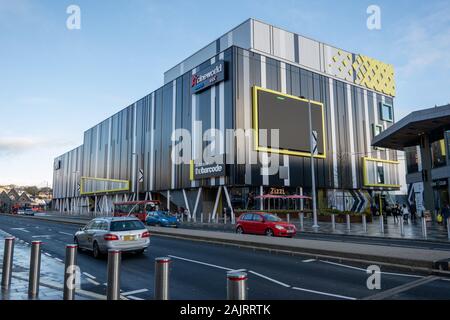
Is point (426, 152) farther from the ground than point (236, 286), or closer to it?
farther from the ground

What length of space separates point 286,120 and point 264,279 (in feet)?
139

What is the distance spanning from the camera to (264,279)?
908cm

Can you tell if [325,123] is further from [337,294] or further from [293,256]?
[337,294]

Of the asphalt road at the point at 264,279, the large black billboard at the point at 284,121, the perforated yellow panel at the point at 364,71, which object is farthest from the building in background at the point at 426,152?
the perforated yellow panel at the point at 364,71

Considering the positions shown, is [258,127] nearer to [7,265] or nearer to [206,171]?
[206,171]

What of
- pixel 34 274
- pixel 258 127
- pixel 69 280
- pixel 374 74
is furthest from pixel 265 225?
pixel 374 74

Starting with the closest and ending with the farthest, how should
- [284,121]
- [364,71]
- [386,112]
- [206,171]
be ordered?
[206,171] < [284,121] < [364,71] < [386,112]

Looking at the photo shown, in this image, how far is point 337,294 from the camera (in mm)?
7496

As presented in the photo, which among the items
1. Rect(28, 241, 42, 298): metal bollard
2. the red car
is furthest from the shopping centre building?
Rect(28, 241, 42, 298): metal bollard

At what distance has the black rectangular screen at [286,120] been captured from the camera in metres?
47.1

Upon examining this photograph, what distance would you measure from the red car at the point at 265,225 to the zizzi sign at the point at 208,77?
92.3ft

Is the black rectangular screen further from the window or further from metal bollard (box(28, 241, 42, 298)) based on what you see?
metal bollard (box(28, 241, 42, 298))

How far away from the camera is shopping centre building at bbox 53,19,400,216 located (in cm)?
4594
